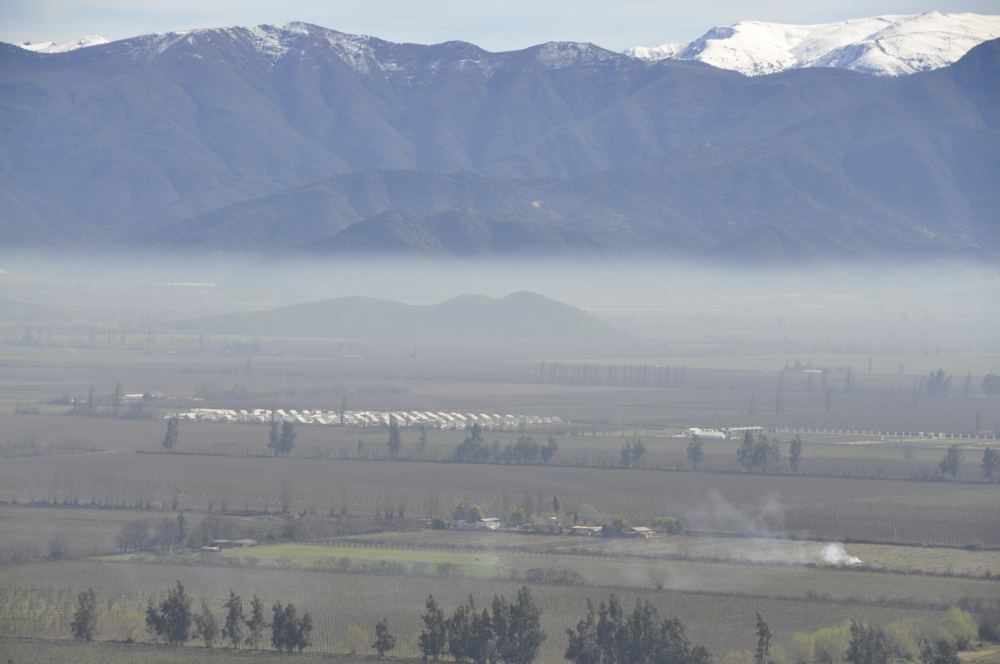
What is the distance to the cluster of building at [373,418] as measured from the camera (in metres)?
91.1

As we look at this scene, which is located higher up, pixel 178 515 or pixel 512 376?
pixel 512 376

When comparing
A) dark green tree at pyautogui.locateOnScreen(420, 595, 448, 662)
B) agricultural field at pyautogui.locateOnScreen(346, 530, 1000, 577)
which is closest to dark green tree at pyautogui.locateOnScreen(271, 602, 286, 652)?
dark green tree at pyautogui.locateOnScreen(420, 595, 448, 662)

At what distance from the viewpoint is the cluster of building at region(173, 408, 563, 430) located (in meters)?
91.1

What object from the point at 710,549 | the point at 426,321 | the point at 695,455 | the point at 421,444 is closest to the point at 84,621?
the point at 710,549

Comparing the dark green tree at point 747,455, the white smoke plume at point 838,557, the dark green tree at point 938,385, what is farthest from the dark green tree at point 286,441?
the dark green tree at point 938,385

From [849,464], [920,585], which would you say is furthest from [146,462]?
[920,585]

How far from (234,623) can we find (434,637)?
4.95 m

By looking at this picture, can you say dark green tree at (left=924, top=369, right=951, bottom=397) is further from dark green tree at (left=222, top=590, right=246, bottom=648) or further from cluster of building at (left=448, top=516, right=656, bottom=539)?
dark green tree at (left=222, top=590, right=246, bottom=648)

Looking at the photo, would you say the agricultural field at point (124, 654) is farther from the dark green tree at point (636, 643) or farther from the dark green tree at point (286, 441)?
the dark green tree at point (286, 441)

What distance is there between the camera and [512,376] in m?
122

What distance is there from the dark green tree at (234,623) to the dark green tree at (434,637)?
448 cm

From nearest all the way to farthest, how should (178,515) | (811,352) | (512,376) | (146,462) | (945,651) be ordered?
1. (945,651)
2. (178,515)
3. (146,462)
4. (512,376)
5. (811,352)

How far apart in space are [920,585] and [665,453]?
26.7 m

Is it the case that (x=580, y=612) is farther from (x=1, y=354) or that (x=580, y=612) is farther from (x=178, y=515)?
(x=1, y=354)
